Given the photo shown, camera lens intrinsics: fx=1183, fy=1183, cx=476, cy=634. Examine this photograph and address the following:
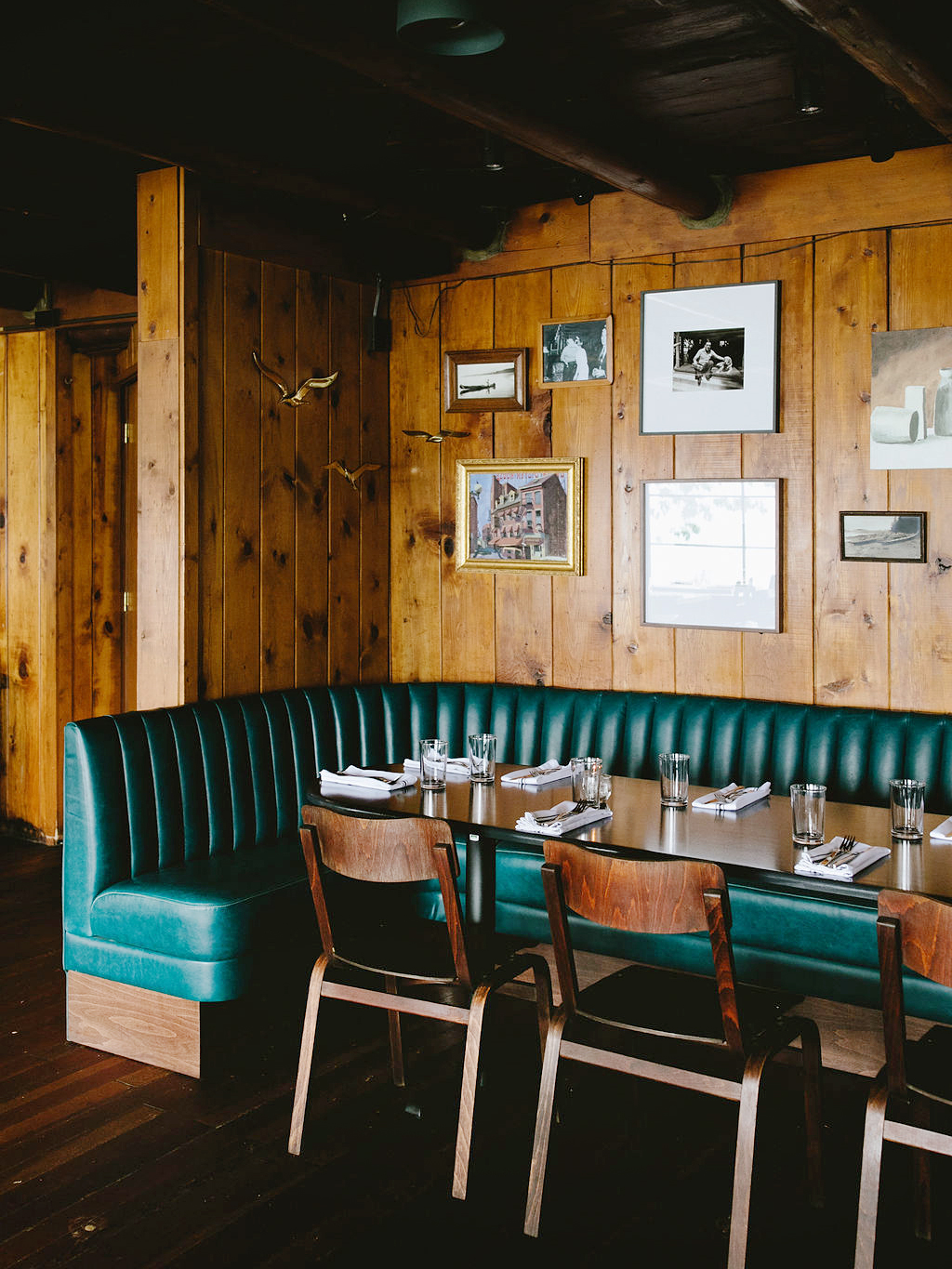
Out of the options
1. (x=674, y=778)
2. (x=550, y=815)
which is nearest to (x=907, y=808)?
(x=674, y=778)

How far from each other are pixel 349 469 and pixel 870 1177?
349 cm

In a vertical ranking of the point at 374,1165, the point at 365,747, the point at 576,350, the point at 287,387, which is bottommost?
the point at 374,1165

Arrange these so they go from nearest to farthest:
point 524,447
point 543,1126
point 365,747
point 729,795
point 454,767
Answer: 1. point 543,1126
2. point 729,795
3. point 454,767
4. point 365,747
5. point 524,447

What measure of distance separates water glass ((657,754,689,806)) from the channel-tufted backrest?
38.5 inches

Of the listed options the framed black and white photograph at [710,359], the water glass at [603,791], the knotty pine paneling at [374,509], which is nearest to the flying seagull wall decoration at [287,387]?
the knotty pine paneling at [374,509]

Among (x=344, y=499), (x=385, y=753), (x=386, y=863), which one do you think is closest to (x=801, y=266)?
(x=344, y=499)

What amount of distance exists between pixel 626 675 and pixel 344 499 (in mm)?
1391

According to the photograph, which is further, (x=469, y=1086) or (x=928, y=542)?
(x=928, y=542)

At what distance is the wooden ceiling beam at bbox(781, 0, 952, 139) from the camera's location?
257 cm

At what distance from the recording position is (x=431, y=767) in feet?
10.8

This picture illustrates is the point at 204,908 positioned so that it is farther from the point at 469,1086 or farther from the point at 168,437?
the point at 168,437

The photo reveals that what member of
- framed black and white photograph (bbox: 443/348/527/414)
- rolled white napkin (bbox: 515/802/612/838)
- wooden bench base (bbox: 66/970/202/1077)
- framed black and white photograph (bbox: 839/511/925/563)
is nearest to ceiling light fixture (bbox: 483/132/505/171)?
framed black and white photograph (bbox: 443/348/527/414)

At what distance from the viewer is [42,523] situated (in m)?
5.74

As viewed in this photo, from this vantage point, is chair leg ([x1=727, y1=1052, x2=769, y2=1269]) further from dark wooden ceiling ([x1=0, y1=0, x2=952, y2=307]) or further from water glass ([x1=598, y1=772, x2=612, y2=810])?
dark wooden ceiling ([x1=0, y1=0, x2=952, y2=307])
